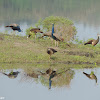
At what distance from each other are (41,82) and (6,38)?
650cm

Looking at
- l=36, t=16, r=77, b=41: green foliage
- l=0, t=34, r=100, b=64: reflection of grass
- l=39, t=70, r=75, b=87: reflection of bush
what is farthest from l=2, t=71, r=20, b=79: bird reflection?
l=36, t=16, r=77, b=41: green foliage

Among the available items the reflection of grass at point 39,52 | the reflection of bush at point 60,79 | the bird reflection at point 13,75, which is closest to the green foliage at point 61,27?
the reflection of grass at point 39,52

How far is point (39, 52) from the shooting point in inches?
724

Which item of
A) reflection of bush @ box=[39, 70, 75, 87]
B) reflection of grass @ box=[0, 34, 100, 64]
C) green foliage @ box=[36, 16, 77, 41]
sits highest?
green foliage @ box=[36, 16, 77, 41]

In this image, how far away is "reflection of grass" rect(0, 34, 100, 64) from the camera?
17.5m

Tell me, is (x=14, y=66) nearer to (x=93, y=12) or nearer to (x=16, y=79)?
(x=16, y=79)

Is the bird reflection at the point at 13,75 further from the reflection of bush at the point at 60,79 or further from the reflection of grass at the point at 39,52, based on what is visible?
the reflection of grass at the point at 39,52

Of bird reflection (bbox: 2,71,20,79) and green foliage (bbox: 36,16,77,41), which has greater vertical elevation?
green foliage (bbox: 36,16,77,41)

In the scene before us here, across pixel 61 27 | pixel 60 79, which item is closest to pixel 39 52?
pixel 60 79

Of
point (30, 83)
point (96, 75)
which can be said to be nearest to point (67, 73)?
point (96, 75)

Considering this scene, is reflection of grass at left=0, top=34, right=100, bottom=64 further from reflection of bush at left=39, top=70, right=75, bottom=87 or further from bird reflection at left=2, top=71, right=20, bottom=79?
reflection of bush at left=39, top=70, right=75, bottom=87

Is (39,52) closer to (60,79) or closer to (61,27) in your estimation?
(60,79)

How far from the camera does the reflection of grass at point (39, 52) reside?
17531mm

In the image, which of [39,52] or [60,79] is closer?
[60,79]
